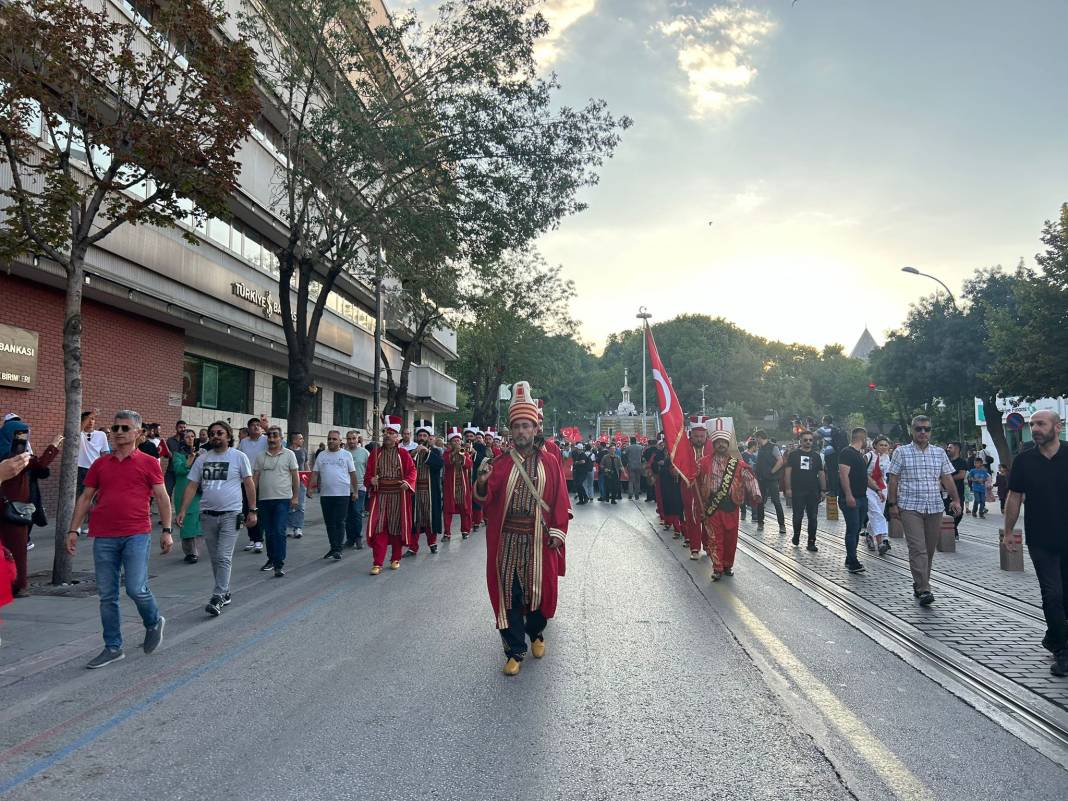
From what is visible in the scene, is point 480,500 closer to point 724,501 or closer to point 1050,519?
point 1050,519

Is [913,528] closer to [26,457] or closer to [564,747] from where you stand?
[564,747]

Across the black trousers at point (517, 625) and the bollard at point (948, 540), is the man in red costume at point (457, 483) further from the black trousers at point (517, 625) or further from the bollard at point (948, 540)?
the black trousers at point (517, 625)

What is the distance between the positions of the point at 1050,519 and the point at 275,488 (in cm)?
768

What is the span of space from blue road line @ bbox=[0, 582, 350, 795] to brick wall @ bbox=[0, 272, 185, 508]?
32.4 feet

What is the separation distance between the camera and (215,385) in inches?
925

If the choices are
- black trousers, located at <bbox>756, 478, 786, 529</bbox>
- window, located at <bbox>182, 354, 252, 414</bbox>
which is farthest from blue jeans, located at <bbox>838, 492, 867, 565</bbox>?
window, located at <bbox>182, 354, 252, 414</bbox>

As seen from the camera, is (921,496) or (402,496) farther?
(402,496)

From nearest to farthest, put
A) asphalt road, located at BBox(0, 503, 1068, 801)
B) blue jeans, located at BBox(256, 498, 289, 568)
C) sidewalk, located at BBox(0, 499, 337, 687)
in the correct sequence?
asphalt road, located at BBox(0, 503, 1068, 801) → sidewalk, located at BBox(0, 499, 337, 687) → blue jeans, located at BBox(256, 498, 289, 568)

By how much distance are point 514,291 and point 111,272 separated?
24279mm

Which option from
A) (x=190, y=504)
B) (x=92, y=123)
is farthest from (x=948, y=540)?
(x=92, y=123)

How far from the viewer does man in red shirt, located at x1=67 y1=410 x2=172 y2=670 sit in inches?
247

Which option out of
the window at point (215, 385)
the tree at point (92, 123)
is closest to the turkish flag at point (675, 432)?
the tree at point (92, 123)

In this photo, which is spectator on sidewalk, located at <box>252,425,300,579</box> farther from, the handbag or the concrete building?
the concrete building

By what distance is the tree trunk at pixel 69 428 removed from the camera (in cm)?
932
